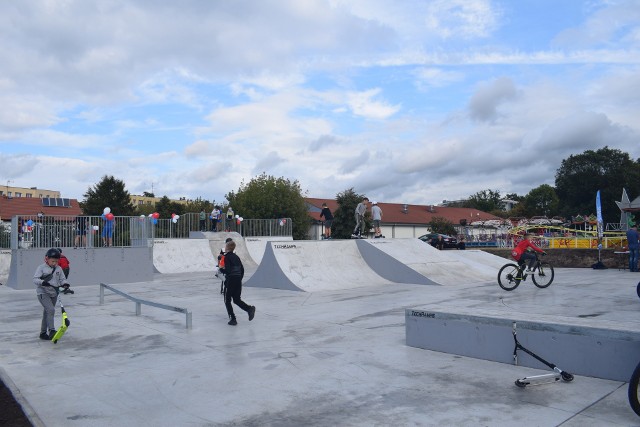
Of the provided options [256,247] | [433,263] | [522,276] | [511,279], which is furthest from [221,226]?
[522,276]

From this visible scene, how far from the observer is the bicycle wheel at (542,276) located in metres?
13.7

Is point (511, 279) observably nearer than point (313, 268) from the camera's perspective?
Yes

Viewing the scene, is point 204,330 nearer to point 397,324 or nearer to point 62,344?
point 62,344

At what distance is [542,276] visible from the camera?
45.3 feet

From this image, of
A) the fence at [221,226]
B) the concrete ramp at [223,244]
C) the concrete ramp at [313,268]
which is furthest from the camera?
the fence at [221,226]

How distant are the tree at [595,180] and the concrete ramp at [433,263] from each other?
49.5 meters

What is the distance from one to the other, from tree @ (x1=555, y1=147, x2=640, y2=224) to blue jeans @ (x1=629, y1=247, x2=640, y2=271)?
46.0 m

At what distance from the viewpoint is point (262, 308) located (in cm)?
1155

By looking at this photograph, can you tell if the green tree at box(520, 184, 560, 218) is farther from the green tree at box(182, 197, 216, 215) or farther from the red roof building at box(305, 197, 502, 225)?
the green tree at box(182, 197, 216, 215)

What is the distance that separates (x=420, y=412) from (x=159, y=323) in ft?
21.7

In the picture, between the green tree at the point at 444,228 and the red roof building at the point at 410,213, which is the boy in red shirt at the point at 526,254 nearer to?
the green tree at the point at 444,228

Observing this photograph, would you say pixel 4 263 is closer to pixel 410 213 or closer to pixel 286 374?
pixel 286 374

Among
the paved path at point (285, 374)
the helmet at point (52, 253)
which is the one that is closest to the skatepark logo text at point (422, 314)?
the paved path at point (285, 374)

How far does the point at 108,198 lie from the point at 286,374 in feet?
182
